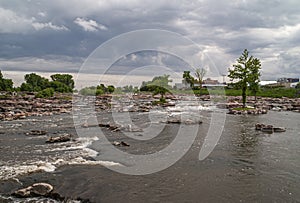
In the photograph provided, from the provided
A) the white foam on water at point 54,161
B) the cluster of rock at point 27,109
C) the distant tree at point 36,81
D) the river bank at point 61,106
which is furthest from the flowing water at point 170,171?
the distant tree at point 36,81

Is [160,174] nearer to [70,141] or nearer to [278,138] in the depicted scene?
[70,141]

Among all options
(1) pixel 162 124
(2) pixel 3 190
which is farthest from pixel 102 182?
(1) pixel 162 124

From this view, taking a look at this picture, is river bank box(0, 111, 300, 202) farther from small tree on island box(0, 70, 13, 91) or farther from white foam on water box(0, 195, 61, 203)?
small tree on island box(0, 70, 13, 91)

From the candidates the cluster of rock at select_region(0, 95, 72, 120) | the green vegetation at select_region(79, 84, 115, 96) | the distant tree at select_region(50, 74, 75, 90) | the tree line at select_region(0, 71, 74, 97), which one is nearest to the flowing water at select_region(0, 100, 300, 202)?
the cluster of rock at select_region(0, 95, 72, 120)

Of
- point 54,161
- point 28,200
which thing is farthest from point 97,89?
point 28,200

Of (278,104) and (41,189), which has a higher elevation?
(278,104)

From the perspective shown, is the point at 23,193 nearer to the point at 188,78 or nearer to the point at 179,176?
the point at 179,176

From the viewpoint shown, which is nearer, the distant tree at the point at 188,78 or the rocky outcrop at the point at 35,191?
the rocky outcrop at the point at 35,191

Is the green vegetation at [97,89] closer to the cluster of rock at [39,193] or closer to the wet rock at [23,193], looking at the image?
the cluster of rock at [39,193]

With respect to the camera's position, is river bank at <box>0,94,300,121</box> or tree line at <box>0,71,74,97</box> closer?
river bank at <box>0,94,300,121</box>

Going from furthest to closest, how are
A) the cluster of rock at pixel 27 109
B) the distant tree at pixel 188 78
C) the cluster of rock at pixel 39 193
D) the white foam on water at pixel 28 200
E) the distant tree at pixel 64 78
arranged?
the distant tree at pixel 64 78 → the distant tree at pixel 188 78 → the cluster of rock at pixel 27 109 → the cluster of rock at pixel 39 193 → the white foam on water at pixel 28 200

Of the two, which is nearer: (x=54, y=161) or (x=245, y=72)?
(x=54, y=161)

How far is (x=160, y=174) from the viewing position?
12.4m

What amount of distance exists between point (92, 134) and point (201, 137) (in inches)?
356
